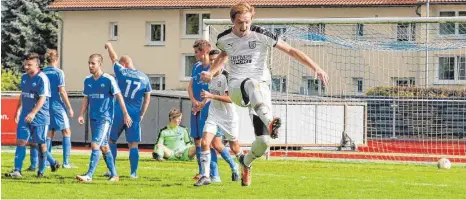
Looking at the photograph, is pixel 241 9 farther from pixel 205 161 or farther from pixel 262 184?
pixel 262 184

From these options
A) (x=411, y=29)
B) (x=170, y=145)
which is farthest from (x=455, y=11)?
(x=170, y=145)

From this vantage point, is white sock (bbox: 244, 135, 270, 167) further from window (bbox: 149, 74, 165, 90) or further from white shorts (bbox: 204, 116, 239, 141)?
window (bbox: 149, 74, 165, 90)

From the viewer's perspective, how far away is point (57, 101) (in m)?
20.1

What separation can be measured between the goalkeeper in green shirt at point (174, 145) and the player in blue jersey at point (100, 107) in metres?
6.91

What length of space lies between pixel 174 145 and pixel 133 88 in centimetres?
634

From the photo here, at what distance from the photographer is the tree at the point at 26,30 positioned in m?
73.6

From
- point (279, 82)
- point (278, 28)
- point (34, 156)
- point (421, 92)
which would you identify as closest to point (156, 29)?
point (421, 92)

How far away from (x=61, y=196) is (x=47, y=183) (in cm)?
218

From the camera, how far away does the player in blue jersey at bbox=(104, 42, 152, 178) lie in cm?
1739

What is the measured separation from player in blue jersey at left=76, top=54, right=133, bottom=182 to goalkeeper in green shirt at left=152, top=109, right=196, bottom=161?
6.91 meters

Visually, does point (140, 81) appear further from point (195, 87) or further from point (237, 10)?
point (237, 10)

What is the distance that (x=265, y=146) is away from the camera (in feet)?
44.0

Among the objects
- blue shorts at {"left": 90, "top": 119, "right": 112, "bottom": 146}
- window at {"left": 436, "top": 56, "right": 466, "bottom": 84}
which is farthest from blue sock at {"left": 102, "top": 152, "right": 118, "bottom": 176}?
window at {"left": 436, "top": 56, "right": 466, "bottom": 84}

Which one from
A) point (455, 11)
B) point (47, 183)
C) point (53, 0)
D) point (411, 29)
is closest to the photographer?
point (47, 183)
